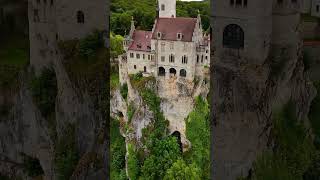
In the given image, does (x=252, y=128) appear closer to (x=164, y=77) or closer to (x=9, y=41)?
(x=9, y=41)

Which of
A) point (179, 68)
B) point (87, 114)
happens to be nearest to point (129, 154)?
point (179, 68)

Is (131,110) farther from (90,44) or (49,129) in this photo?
(90,44)

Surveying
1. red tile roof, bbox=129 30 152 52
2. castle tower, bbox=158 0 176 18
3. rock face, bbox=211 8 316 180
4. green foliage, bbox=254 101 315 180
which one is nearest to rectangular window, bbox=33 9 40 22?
rock face, bbox=211 8 316 180

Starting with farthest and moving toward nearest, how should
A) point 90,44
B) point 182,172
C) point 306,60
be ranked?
point 182,172, point 306,60, point 90,44

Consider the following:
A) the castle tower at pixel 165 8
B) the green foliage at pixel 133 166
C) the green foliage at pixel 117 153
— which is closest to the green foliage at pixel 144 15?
the castle tower at pixel 165 8

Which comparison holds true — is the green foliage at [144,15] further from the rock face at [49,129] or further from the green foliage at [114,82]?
the rock face at [49,129]

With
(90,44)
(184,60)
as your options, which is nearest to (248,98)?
(90,44)
